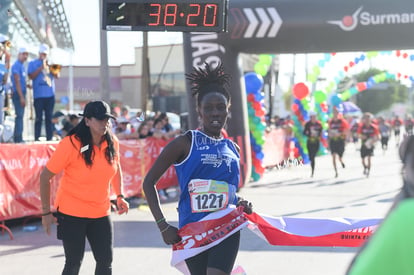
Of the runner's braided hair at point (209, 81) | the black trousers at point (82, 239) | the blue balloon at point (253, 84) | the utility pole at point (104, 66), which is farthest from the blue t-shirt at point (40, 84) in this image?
the runner's braided hair at point (209, 81)

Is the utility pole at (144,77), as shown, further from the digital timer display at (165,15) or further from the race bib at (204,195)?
the race bib at (204,195)

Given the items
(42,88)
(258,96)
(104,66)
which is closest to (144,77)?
(258,96)

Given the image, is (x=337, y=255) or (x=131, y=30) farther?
(x=337, y=255)

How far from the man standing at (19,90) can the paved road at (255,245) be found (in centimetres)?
169

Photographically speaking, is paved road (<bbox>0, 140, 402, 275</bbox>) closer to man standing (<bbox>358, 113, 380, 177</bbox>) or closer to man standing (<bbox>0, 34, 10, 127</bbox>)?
man standing (<bbox>0, 34, 10, 127</bbox>)

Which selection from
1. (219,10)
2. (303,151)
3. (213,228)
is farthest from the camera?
(303,151)

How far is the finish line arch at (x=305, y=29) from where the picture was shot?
37.9ft

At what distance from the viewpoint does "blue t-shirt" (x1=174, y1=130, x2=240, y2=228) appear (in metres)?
3.64

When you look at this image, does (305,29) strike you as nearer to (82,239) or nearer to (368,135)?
(368,135)

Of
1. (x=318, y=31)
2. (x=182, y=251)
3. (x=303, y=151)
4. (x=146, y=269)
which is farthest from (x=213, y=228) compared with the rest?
(x=303, y=151)

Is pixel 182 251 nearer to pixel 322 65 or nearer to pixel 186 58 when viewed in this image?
pixel 186 58

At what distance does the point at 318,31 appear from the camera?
11.9 m

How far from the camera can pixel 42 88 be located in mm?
10906

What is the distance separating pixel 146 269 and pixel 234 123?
6.94m
